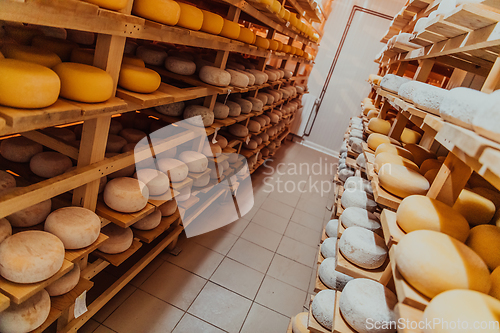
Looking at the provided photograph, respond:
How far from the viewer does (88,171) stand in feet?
5.30

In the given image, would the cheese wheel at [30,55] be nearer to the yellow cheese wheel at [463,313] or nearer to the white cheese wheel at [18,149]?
the white cheese wheel at [18,149]

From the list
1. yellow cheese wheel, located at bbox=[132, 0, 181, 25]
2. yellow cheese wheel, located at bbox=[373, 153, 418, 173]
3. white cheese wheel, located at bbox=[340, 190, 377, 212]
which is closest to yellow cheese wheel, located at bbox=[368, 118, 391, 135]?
white cheese wheel, located at bbox=[340, 190, 377, 212]

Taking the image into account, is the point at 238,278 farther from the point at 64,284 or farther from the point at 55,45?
the point at 55,45

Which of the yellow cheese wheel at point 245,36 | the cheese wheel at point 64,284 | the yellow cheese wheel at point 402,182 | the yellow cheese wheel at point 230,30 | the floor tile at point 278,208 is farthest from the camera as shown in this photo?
the floor tile at point 278,208

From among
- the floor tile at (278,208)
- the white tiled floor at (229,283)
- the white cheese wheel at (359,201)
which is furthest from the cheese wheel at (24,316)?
the floor tile at (278,208)

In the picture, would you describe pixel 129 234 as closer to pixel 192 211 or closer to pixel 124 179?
pixel 124 179

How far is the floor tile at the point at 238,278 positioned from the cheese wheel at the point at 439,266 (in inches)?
77.3

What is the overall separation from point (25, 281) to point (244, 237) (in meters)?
2.43

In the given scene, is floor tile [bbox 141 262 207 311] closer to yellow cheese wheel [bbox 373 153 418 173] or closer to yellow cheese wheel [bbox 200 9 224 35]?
yellow cheese wheel [bbox 373 153 418 173]

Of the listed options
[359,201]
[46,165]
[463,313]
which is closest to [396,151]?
[359,201]

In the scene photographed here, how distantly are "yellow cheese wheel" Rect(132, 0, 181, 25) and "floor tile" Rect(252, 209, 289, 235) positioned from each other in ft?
8.94

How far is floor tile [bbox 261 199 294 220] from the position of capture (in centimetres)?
436

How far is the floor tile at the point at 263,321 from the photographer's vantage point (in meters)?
2.43

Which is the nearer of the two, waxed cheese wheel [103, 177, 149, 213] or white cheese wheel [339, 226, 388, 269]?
white cheese wheel [339, 226, 388, 269]
